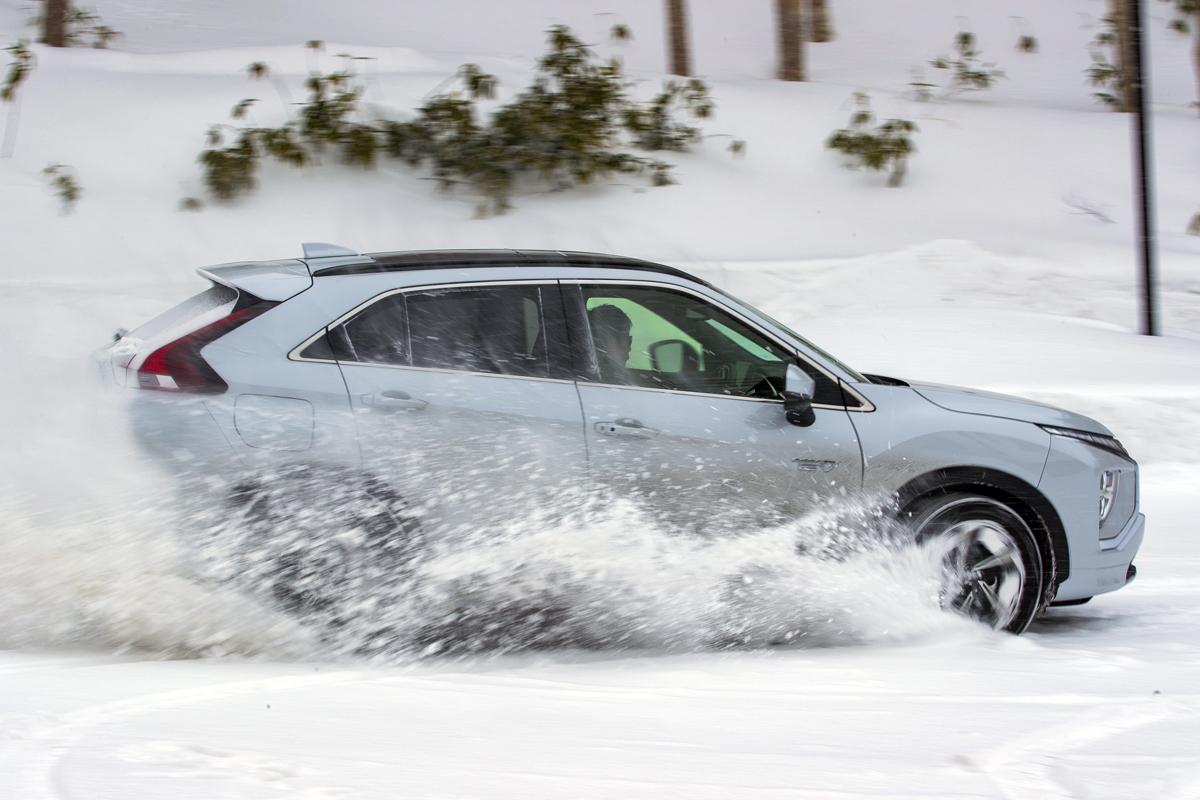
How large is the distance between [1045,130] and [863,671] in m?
14.0

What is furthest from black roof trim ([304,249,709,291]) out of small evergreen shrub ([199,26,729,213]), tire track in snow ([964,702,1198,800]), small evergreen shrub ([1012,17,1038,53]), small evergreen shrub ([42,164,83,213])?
small evergreen shrub ([1012,17,1038,53])

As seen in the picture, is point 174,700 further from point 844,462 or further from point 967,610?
point 967,610

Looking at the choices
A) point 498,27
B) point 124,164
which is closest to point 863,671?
point 124,164

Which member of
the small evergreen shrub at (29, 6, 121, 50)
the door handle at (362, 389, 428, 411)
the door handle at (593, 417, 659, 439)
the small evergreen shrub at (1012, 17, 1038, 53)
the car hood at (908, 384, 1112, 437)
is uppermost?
the small evergreen shrub at (29, 6, 121, 50)

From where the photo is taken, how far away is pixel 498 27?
841 inches

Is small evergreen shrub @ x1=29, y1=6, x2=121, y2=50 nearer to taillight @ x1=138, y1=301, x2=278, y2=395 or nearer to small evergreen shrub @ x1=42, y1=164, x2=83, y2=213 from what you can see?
small evergreen shrub @ x1=42, y1=164, x2=83, y2=213

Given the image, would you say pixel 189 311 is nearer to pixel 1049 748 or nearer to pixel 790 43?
pixel 1049 748

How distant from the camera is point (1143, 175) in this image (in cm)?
1119

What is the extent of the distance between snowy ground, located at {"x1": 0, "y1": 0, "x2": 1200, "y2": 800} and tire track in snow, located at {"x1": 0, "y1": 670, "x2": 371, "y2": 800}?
0.01m

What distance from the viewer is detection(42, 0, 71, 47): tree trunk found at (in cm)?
1591

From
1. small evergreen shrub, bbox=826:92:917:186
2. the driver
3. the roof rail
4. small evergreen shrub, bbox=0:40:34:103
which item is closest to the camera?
the driver

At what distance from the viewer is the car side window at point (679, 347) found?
15.7 feet

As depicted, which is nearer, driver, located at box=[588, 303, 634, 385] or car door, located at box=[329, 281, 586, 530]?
car door, located at box=[329, 281, 586, 530]

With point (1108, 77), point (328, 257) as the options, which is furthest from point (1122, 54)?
point (328, 257)
